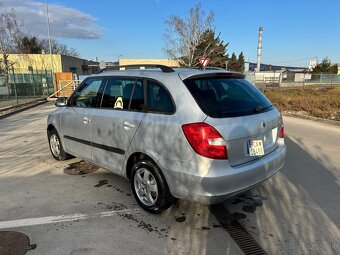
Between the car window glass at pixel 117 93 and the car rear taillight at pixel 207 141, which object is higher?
the car window glass at pixel 117 93

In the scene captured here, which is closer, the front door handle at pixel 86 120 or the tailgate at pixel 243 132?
the tailgate at pixel 243 132

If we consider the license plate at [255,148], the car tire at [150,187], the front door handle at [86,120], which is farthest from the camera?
the front door handle at [86,120]

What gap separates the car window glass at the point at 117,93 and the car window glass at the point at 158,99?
Answer: 374mm

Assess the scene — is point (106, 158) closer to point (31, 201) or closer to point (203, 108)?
point (31, 201)

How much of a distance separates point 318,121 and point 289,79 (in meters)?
40.9

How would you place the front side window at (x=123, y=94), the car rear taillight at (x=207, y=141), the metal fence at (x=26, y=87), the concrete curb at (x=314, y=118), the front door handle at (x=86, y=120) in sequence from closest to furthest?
the car rear taillight at (x=207, y=141), the front side window at (x=123, y=94), the front door handle at (x=86, y=120), the concrete curb at (x=314, y=118), the metal fence at (x=26, y=87)

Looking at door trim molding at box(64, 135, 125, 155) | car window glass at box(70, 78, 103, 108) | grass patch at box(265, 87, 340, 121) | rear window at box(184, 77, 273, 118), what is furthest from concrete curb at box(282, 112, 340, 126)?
door trim molding at box(64, 135, 125, 155)

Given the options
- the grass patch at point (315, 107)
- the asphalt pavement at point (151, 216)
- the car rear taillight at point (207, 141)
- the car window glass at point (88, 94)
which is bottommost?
the asphalt pavement at point (151, 216)

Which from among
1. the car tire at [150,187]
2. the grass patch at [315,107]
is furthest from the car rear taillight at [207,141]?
the grass patch at [315,107]

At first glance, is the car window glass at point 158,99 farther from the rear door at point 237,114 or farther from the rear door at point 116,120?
the rear door at point 237,114

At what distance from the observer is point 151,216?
3.65 meters

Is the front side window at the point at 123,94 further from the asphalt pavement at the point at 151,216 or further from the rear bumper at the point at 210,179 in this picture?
the asphalt pavement at the point at 151,216

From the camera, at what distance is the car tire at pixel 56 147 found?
5645 millimetres

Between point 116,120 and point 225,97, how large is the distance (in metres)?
1.43
